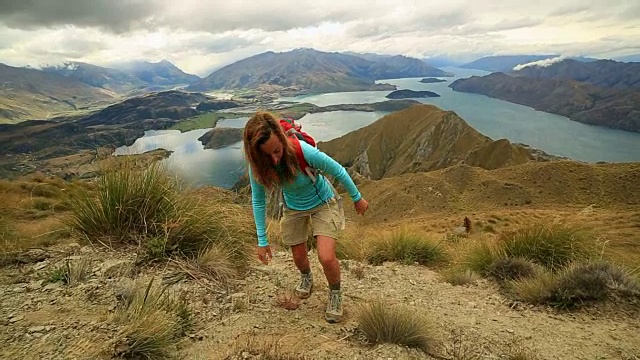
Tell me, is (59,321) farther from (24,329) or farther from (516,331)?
(516,331)

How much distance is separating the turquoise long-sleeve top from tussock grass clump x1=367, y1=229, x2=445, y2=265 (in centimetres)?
256

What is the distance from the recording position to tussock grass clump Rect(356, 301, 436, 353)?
292 cm

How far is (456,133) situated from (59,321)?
94485 mm

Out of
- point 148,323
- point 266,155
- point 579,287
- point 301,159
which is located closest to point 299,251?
point 301,159

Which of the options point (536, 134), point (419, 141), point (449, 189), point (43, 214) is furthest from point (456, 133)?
point (43, 214)

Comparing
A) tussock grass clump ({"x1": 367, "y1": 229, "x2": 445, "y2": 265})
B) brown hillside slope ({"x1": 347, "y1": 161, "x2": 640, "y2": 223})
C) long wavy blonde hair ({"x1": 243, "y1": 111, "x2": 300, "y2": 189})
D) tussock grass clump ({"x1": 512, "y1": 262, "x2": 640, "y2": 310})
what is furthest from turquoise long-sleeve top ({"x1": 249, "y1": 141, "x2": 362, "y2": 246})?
brown hillside slope ({"x1": 347, "y1": 161, "x2": 640, "y2": 223})

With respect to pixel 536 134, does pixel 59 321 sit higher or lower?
higher

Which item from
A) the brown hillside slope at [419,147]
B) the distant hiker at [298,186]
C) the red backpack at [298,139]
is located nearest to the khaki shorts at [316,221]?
the distant hiker at [298,186]

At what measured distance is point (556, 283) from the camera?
13.4 feet

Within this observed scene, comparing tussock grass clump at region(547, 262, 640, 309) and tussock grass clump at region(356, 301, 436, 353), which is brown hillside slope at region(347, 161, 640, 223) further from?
tussock grass clump at region(356, 301, 436, 353)

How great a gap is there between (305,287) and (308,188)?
118 cm

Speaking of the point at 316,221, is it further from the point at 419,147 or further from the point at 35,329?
the point at 419,147

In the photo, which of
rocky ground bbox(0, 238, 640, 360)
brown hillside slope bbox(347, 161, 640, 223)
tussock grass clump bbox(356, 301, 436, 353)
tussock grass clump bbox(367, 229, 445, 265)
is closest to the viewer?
rocky ground bbox(0, 238, 640, 360)

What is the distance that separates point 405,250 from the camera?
5.95m
